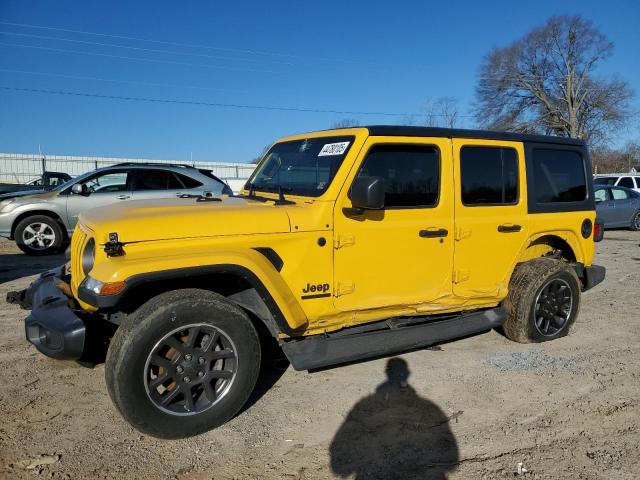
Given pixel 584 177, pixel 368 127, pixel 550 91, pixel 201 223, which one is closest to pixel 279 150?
pixel 368 127

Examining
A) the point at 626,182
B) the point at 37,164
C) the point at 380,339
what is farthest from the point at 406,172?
the point at 37,164

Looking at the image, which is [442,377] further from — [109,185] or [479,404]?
[109,185]

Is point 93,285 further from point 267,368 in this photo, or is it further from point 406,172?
point 406,172

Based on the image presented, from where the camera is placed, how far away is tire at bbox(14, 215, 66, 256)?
903cm

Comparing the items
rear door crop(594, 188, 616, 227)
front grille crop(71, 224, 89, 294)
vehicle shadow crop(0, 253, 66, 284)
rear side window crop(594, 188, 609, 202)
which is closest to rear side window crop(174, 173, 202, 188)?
vehicle shadow crop(0, 253, 66, 284)

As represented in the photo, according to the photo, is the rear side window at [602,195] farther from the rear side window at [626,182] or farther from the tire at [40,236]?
the tire at [40,236]

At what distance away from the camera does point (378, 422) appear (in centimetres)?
329

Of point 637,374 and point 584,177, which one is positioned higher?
point 584,177

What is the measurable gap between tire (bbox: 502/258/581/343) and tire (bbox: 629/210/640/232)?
12.4m

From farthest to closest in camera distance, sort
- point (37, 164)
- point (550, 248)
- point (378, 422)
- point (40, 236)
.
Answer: point (37, 164)
point (40, 236)
point (550, 248)
point (378, 422)

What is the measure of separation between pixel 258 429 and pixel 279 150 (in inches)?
96.5

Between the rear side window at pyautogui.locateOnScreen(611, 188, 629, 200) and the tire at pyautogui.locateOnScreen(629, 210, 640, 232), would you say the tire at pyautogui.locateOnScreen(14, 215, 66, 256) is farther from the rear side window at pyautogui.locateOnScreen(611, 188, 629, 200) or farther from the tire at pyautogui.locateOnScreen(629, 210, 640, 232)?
the tire at pyautogui.locateOnScreen(629, 210, 640, 232)

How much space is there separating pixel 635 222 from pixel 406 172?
14.6 metres

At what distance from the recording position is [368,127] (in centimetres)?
369
